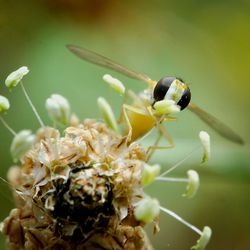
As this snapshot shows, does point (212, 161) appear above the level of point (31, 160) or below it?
below

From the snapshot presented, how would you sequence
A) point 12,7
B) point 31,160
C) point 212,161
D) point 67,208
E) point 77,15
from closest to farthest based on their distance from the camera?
point 67,208, point 31,160, point 212,161, point 12,7, point 77,15

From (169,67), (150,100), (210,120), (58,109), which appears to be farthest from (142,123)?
(169,67)

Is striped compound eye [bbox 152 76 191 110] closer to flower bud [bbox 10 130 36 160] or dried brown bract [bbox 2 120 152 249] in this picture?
dried brown bract [bbox 2 120 152 249]

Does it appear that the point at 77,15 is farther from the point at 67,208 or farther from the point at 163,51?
the point at 67,208

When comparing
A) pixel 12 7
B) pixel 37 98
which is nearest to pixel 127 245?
pixel 37 98

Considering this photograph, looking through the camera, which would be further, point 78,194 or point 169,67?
point 169,67

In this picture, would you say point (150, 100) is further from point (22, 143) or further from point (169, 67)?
A: point (169, 67)

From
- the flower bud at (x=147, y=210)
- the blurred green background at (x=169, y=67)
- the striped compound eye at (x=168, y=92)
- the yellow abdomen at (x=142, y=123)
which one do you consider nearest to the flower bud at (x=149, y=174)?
the flower bud at (x=147, y=210)

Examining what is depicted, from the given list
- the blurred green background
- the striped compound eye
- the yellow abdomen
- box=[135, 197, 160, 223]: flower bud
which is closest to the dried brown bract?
box=[135, 197, 160, 223]: flower bud
